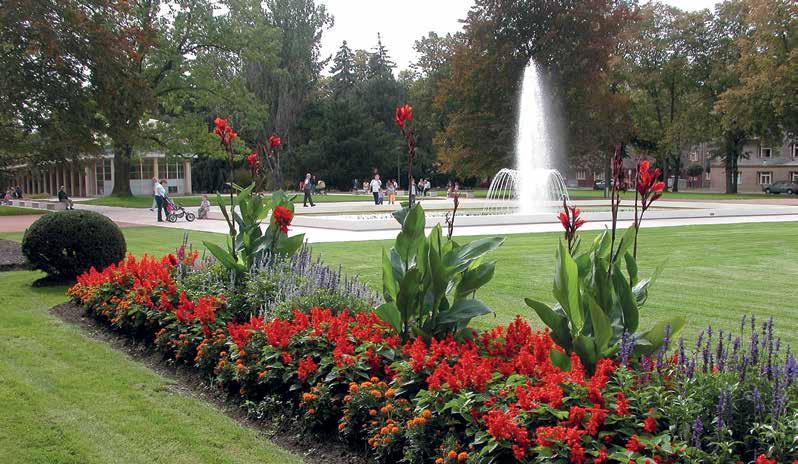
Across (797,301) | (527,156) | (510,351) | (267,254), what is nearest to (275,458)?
(510,351)

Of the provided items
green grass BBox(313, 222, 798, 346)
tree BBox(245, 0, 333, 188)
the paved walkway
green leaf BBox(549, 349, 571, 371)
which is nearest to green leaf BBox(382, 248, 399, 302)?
green leaf BBox(549, 349, 571, 371)

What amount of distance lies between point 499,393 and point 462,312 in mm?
1177

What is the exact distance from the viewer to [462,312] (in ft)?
16.1

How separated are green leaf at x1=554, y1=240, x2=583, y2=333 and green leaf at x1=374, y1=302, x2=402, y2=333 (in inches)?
46.4

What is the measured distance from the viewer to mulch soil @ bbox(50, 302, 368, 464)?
429 centimetres

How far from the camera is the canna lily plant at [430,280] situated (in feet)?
15.7

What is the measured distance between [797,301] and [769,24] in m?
45.5

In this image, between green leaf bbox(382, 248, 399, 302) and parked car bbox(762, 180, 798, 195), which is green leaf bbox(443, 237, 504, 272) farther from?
parked car bbox(762, 180, 798, 195)

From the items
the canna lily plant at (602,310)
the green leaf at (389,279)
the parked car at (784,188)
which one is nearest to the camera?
the canna lily plant at (602,310)

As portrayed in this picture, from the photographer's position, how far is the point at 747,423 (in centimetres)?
320

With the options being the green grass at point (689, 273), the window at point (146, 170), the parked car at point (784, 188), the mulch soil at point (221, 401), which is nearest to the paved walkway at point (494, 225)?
the green grass at point (689, 273)

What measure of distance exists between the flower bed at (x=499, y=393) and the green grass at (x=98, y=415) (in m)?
0.38

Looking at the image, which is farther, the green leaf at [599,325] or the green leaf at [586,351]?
the green leaf at [586,351]

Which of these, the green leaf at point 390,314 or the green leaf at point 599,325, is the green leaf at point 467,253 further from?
the green leaf at point 599,325
